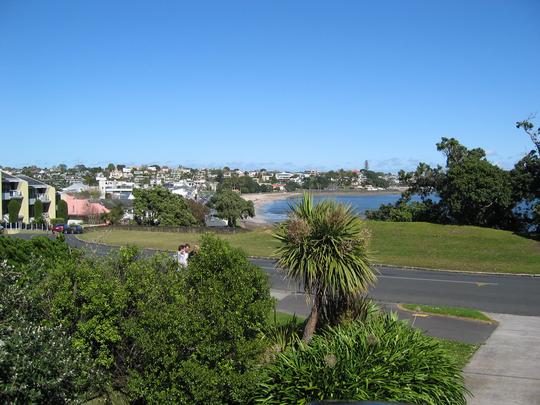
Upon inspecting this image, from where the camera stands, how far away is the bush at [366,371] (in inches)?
271

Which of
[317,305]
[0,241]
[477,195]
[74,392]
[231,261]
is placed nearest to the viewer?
[74,392]

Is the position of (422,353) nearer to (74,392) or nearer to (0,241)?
(74,392)

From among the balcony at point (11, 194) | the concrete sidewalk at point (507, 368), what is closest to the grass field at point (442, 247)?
the concrete sidewalk at point (507, 368)

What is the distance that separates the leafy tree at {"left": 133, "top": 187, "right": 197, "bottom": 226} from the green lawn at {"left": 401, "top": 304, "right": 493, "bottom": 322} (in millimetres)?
47082

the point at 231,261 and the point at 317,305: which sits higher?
the point at 231,261

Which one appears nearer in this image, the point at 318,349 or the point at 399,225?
the point at 318,349

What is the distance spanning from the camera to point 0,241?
12.0 metres

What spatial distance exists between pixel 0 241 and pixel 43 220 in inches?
2322

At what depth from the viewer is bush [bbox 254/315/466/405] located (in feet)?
22.6

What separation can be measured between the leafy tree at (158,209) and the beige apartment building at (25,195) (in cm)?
1450

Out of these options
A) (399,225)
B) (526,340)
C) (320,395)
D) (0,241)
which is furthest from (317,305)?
(399,225)

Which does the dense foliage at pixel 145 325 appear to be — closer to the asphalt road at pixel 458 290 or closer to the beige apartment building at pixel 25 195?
the asphalt road at pixel 458 290

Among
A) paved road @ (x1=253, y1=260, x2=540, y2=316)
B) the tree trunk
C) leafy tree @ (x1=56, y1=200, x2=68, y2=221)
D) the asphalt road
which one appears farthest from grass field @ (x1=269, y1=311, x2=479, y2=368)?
leafy tree @ (x1=56, y1=200, x2=68, y2=221)

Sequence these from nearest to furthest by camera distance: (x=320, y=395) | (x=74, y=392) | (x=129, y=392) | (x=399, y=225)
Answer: (x=74, y=392), (x=320, y=395), (x=129, y=392), (x=399, y=225)
